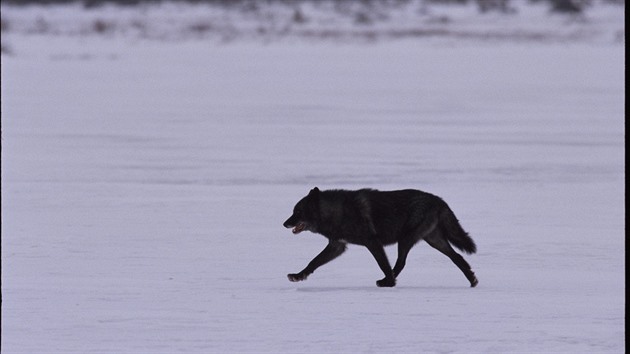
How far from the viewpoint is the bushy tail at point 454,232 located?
6793 mm

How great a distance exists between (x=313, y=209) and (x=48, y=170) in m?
5.79

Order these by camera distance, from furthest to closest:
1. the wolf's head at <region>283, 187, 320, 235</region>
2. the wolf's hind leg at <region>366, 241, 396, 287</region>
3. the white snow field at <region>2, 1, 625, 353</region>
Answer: the wolf's head at <region>283, 187, 320, 235</region>, the wolf's hind leg at <region>366, 241, 396, 287</region>, the white snow field at <region>2, 1, 625, 353</region>

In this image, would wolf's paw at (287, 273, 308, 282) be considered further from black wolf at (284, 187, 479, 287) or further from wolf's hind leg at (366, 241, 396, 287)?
wolf's hind leg at (366, 241, 396, 287)

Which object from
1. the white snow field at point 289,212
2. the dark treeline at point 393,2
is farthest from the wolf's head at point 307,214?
the dark treeline at point 393,2

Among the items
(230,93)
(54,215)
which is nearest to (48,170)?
(54,215)

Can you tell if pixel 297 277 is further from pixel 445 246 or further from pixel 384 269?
pixel 445 246

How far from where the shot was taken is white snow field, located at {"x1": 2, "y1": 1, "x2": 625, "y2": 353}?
18.5ft

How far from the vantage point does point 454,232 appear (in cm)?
684

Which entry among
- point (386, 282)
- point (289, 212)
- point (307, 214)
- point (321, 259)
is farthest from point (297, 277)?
point (289, 212)

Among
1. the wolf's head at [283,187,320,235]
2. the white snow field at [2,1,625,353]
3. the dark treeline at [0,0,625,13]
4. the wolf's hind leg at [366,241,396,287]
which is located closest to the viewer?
the white snow field at [2,1,625,353]

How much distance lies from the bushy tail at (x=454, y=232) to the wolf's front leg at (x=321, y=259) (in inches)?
19.6

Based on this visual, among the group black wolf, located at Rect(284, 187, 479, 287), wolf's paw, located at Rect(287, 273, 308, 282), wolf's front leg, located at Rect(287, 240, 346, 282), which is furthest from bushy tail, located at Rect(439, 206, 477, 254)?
wolf's paw, located at Rect(287, 273, 308, 282)

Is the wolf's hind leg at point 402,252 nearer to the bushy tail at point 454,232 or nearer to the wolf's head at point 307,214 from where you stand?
the bushy tail at point 454,232

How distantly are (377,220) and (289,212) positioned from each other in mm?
2719
